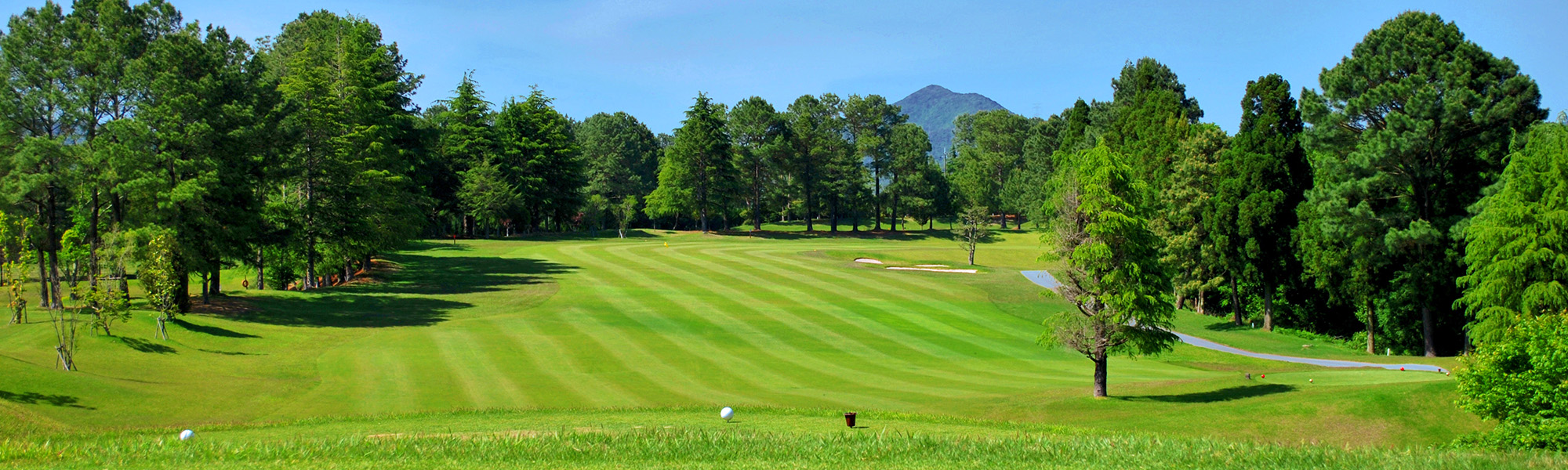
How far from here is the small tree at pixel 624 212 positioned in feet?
300

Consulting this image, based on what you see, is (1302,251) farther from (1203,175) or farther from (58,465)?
(58,465)

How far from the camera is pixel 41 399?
1939 centimetres

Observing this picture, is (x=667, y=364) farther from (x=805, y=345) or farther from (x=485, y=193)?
(x=485, y=193)

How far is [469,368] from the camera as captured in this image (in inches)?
1021

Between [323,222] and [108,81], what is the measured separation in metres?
13.0

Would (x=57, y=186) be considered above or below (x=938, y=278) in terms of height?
above

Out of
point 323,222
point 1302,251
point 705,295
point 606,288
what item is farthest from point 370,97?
point 1302,251

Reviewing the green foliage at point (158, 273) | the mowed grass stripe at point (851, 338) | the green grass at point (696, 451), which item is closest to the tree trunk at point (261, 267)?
the green foliage at point (158, 273)

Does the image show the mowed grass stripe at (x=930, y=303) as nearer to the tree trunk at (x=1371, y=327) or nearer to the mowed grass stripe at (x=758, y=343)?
the mowed grass stripe at (x=758, y=343)

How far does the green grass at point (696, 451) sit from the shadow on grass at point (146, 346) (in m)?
13.1

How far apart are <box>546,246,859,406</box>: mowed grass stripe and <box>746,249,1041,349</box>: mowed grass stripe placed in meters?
12.0

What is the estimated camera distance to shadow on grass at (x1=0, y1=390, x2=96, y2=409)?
19.0m

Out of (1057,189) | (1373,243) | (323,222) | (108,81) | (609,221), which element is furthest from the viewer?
(609,221)

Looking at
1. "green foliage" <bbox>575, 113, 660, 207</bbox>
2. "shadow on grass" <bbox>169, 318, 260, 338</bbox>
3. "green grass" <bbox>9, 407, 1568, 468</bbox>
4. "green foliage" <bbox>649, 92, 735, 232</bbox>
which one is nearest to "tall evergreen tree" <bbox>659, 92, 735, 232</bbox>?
"green foliage" <bbox>649, 92, 735, 232</bbox>
